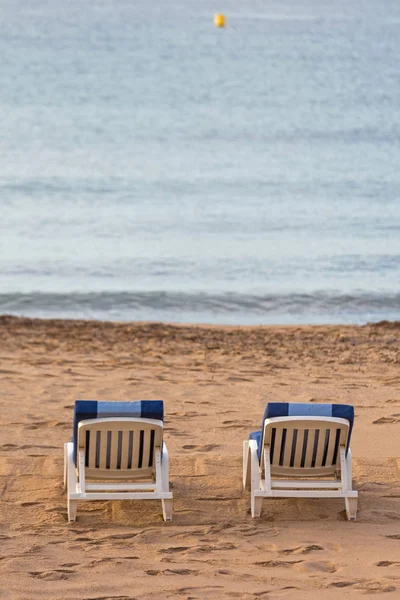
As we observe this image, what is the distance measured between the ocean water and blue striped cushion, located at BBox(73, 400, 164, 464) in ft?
30.9

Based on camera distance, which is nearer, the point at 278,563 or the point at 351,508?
the point at 278,563

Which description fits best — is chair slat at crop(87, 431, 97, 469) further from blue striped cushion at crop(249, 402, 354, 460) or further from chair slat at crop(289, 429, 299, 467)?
chair slat at crop(289, 429, 299, 467)

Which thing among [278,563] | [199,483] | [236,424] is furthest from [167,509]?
[236,424]

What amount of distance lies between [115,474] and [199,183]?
2280 centimetres

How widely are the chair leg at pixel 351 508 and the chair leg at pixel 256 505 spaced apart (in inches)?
24.9

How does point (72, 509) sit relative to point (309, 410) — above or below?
below

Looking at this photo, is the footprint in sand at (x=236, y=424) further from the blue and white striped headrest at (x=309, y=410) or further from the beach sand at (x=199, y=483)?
the blue and white striped headrest at (x=309, y=410)

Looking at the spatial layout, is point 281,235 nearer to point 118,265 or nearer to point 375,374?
point 118,265

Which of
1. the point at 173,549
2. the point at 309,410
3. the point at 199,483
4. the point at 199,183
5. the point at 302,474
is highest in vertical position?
the point at 309,410

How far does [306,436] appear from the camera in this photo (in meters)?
6.64

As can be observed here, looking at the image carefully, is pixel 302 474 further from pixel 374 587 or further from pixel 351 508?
pixel 374 587

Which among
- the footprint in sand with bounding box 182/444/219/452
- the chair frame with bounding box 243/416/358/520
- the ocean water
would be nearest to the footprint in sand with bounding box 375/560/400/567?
the chair frame with bounding box 243/416/358/520

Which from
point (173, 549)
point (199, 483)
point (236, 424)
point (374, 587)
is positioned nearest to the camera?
point (374, 587)

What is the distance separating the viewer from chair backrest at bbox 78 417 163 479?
648 cm
